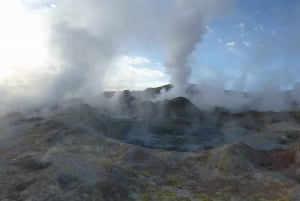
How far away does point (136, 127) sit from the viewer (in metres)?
97.2

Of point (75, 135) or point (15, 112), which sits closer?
point (75, 135)

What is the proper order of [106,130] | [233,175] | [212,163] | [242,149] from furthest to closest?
[106,130] < [242,149] < [212,163] < [233,175]

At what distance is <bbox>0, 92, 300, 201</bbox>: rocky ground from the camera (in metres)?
48.3

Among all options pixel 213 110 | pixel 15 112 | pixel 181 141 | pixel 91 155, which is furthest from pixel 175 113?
pixel 91 155

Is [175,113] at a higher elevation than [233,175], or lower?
higher

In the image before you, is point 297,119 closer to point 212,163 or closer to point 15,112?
point 212,163

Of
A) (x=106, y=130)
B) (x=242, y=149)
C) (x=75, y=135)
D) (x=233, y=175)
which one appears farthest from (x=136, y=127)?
(x=233, y=175)

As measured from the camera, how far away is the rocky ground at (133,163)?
159 feet

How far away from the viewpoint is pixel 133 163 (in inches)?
2303

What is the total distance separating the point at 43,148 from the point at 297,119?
236ft

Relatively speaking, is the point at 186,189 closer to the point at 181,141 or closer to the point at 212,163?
the point at 212,163

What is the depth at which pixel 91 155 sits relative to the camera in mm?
61156

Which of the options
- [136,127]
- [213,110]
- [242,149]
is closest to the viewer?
[242,149]

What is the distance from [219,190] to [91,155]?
61.5 feet
